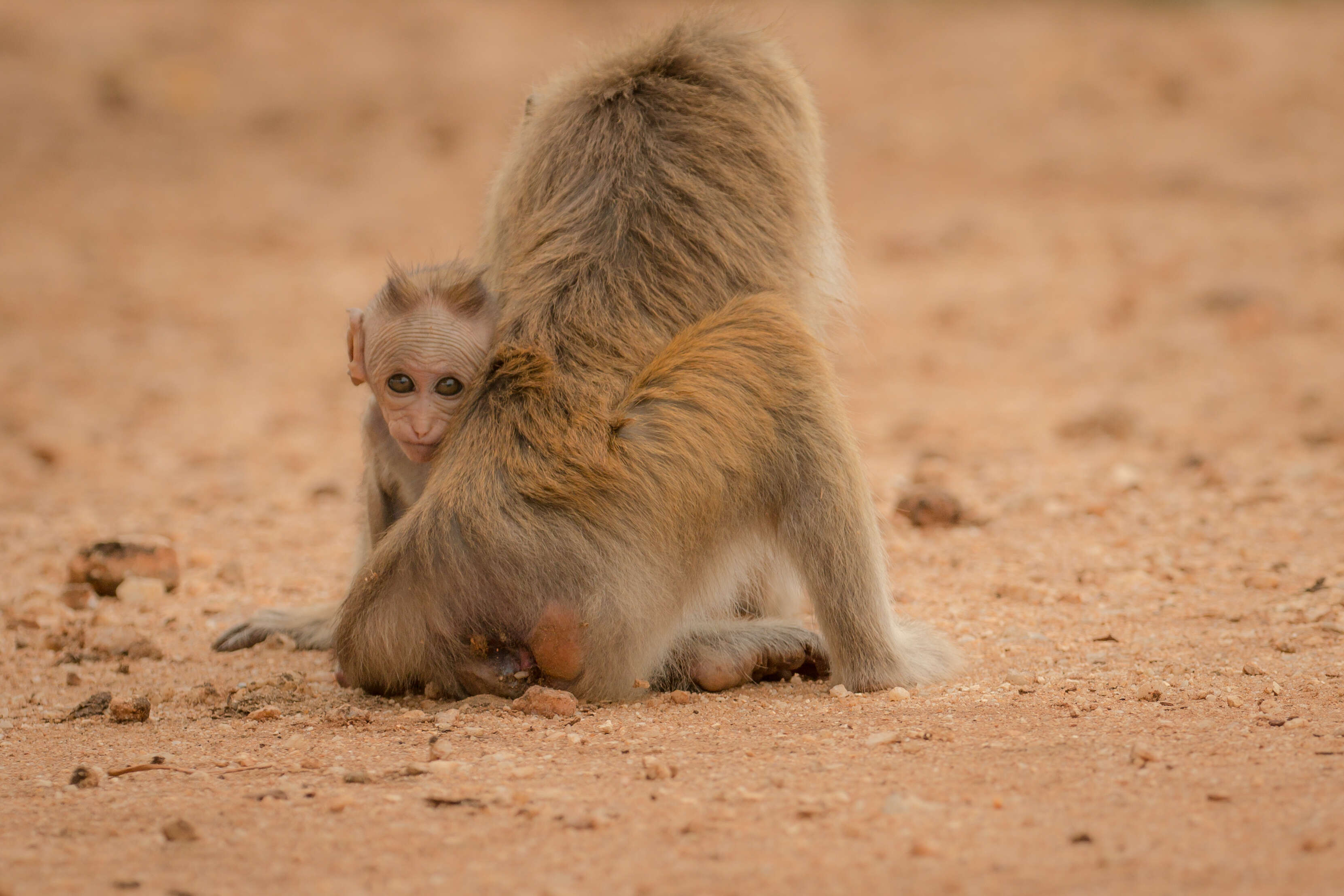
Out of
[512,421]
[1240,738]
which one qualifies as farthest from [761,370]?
[1240,738]

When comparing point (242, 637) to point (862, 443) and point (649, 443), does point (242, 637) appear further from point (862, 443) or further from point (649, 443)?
point (862, 443)

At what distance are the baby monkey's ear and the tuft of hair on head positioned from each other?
0.14 ft

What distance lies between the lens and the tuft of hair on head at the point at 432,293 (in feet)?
11.9

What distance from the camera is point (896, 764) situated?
10.2 feet

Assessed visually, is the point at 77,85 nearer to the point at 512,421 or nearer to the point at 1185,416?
the point at 1185,416

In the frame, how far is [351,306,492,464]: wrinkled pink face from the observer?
11.7 ft

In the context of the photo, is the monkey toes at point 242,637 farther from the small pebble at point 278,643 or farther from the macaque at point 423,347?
the macaque at point 423,347

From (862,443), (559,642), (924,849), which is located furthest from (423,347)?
(862,443)

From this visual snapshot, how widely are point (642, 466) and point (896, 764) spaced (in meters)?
0.98

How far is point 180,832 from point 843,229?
11.1 ft

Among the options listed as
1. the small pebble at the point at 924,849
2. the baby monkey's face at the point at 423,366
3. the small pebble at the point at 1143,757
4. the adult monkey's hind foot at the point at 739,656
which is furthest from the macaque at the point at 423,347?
the small pebble at the point at 1143,757

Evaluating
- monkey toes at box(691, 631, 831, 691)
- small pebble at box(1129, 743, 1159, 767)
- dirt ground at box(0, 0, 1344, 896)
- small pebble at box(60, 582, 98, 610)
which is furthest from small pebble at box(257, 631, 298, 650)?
small pebble at box(1129, 743, 1159, 767)

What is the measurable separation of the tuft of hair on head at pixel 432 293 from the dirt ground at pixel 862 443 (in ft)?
3.62

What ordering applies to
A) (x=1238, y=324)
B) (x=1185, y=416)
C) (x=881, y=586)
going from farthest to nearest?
1. (x=1238, y=324)
2. (x=1185, y=416)
3. (x=881, y=586)
